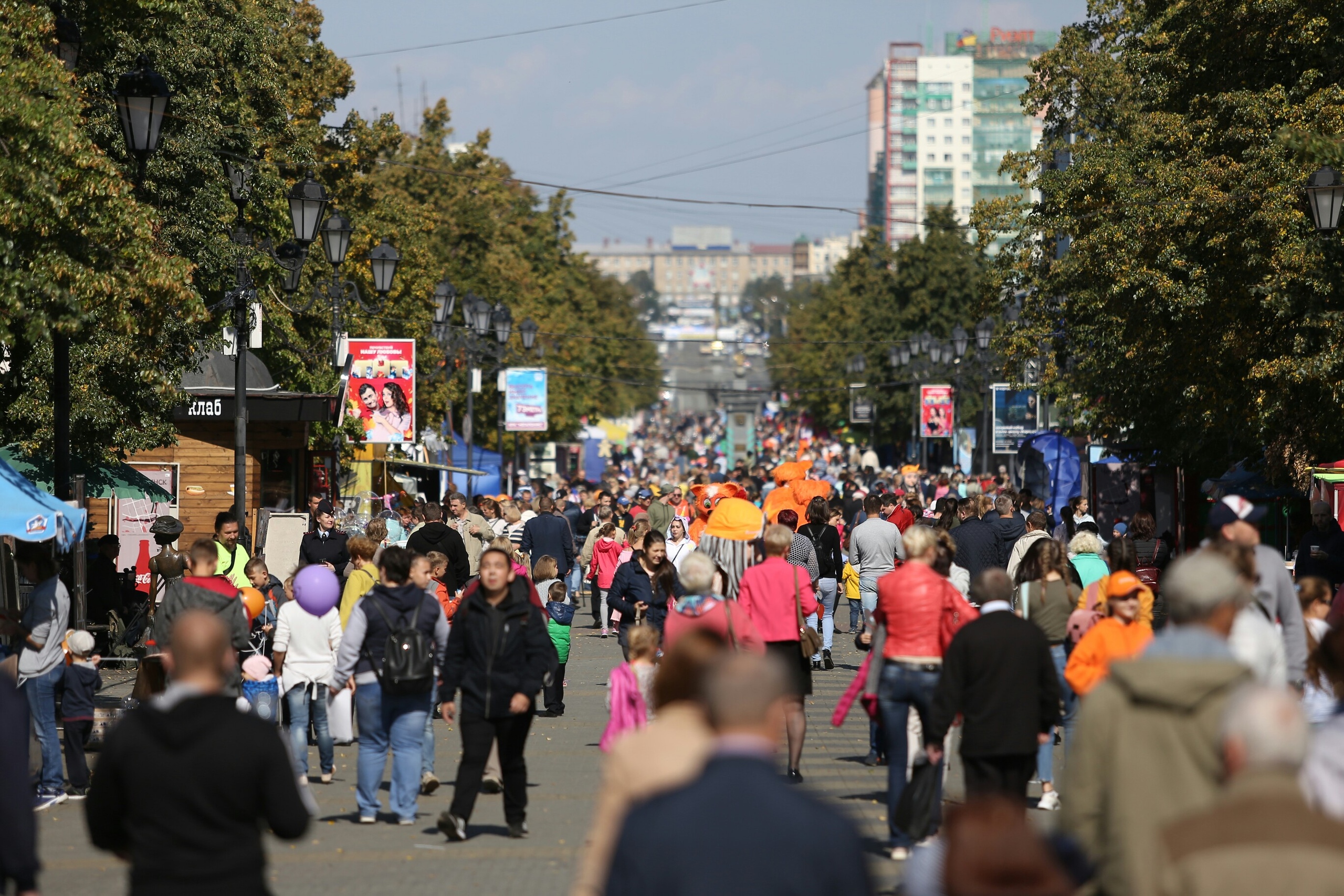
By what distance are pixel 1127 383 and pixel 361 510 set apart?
44.6 ft

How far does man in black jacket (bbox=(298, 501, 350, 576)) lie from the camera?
17.7 meters

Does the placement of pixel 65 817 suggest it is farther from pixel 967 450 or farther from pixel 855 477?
pixel 967 450

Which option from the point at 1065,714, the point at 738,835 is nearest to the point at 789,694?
the point at 738,835

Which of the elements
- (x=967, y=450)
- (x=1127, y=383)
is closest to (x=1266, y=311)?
(x=1127, y=383)

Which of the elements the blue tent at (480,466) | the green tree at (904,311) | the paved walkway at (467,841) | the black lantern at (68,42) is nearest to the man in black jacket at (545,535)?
the paved walkway at (467,841)

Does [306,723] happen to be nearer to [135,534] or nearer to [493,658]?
[493,658]

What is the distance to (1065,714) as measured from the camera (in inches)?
428

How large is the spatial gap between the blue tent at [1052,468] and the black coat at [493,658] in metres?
27.6

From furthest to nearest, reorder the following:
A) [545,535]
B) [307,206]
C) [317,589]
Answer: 1. [545,535]
2. [307,206]
3. [317,589]

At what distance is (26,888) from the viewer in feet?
17.9

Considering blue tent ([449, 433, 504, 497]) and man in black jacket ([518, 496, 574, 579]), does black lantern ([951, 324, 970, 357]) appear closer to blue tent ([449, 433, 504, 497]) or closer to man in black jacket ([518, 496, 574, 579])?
blue tent ([449, 433, 504, 497])

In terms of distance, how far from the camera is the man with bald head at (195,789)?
503 centimetres

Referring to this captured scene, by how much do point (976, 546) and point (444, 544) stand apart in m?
5.17

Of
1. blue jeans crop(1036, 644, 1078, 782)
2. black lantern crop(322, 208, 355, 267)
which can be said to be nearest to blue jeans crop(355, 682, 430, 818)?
blue jeans crop(1036, 644, 1078, 782)
